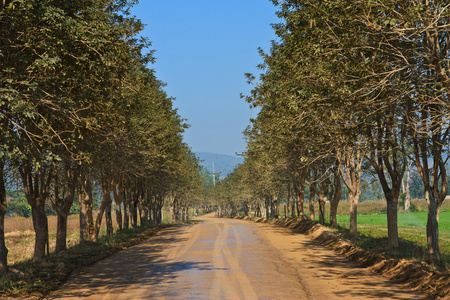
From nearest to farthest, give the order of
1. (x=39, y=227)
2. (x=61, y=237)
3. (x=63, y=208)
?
1. (x=39, y=227)
2. (x=61, y=237)
3. (x=63, y=208)

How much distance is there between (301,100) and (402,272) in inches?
248

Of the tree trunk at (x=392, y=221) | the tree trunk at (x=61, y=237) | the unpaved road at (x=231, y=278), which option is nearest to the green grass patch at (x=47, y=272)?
the unpaved road at (x=231, y=278)

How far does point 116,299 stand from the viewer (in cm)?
1238

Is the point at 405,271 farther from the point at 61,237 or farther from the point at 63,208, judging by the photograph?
the point at 63,208

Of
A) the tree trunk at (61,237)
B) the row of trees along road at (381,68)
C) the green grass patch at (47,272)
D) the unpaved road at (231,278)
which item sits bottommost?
the unpaved road at (231,278)

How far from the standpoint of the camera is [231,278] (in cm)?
1551

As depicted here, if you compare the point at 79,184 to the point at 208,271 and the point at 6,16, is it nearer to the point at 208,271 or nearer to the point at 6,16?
the point at 208,271

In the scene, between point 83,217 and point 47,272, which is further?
point 83,217

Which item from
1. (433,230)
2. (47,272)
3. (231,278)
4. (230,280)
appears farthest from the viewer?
(433,230)

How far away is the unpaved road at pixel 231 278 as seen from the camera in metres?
12.8

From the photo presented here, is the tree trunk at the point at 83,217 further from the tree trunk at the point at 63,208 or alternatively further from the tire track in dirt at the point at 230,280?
the tire track in dirt at the point at 230,280

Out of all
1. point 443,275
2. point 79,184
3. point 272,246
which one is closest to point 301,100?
point 443,275

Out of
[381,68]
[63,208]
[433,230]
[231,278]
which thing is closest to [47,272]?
[231,278]

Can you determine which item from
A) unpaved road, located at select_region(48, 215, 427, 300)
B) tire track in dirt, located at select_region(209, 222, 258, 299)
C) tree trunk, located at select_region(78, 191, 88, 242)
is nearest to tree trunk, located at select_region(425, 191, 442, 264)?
unpaved road, located at select_region(48, 215, 427, 300)
